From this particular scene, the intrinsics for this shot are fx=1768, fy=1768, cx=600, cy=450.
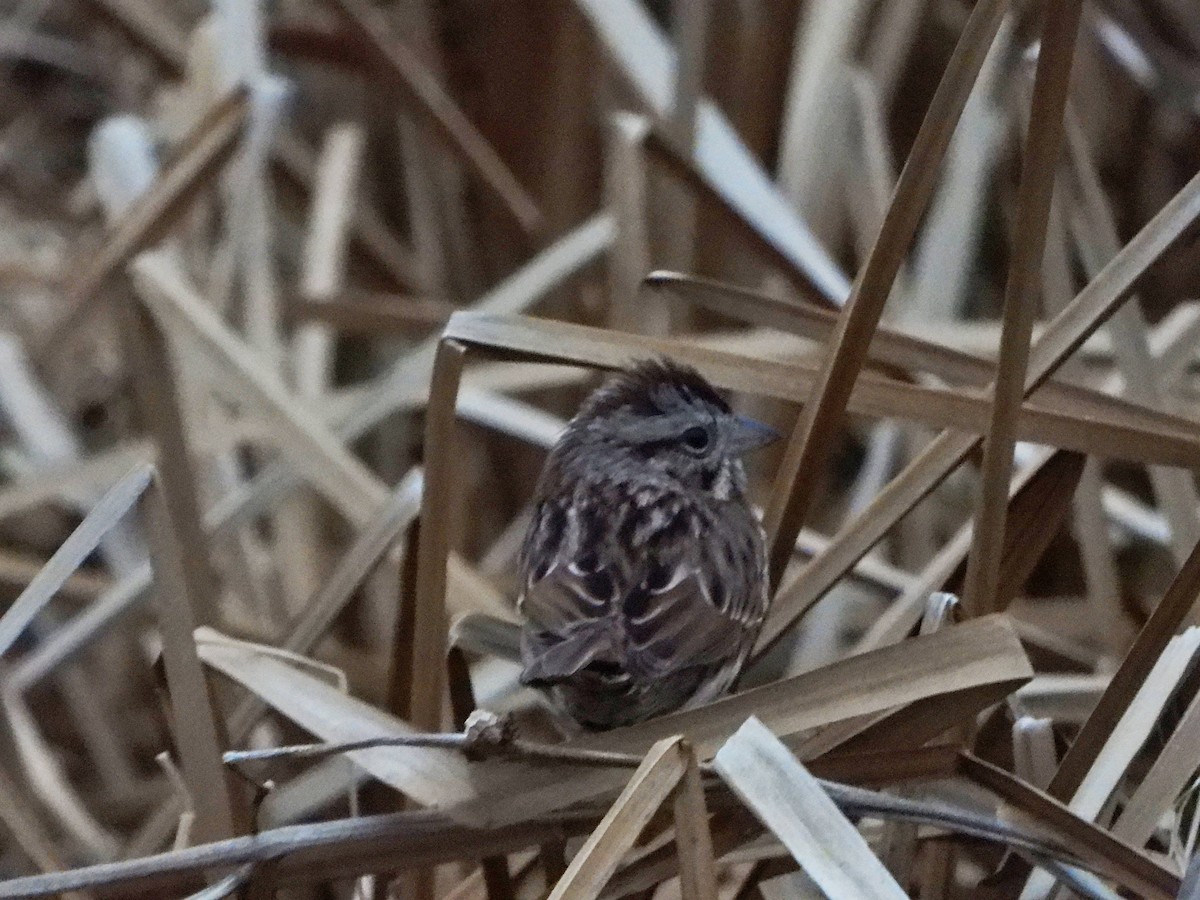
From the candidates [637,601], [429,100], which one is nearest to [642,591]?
[637,601]

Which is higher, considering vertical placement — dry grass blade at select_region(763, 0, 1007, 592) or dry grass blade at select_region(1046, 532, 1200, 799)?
dry grass blade at select_region(763, 0, 1007, 592)

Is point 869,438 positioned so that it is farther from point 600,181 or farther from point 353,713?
point 353,713

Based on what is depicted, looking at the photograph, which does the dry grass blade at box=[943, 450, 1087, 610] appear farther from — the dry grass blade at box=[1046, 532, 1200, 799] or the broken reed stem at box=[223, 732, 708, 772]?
the broken reed stem at box=[223, 732, 708, 772]

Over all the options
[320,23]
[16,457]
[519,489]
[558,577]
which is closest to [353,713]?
[558,577]

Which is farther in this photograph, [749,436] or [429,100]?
[429,100]

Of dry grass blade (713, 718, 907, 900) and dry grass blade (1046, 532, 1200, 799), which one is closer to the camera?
dry grass blade (713, 718, 907, 900)

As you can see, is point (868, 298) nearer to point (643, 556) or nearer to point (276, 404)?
point (643, 556)

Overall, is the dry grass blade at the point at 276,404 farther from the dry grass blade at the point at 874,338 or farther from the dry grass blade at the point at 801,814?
the dry grass blade at the point at 801,814

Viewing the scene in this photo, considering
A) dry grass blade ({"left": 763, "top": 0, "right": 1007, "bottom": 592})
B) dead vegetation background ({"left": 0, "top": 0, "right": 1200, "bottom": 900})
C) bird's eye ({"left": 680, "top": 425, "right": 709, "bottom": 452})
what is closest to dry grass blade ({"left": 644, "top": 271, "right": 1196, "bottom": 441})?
dead vegetation background ({"left": 0, "top": 0, "right": 1200, "bottom": 900})
